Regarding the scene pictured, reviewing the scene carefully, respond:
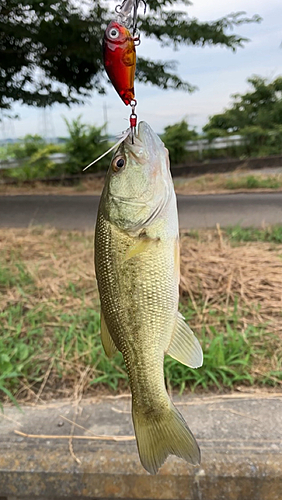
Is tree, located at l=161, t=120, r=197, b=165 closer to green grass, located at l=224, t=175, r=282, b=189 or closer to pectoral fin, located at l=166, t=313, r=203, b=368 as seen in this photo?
green grass, located at l=224, t=175, r=282, b=189

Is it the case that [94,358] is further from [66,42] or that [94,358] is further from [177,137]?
[177,137]

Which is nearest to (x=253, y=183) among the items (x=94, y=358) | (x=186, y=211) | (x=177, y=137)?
(x=186, y=211)

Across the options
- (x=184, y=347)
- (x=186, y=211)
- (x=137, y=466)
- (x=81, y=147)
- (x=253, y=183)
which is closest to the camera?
(x=184, y=347)

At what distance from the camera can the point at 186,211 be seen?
239 inches

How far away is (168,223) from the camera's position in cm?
105

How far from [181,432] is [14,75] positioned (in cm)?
697

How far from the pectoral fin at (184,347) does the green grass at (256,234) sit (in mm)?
3339

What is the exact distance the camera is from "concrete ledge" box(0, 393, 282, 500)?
1.84 meters

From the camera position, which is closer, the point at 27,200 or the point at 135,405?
the point at 135,405

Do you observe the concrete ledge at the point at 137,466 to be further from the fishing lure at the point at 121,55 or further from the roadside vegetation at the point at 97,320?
the fishing lure at the point at 121,55

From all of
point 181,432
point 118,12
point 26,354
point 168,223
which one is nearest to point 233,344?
point 26,354

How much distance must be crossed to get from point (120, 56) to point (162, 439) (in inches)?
38.7

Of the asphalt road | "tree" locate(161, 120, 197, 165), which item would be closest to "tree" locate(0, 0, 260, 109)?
the asphalt road

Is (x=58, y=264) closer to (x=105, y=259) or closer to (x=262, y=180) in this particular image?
(x=105, y=259)
